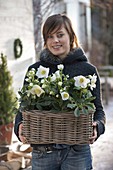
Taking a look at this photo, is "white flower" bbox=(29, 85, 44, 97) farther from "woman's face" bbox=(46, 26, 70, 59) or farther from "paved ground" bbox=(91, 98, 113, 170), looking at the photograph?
"paved ground" bbox=(91, 98, 113, 170)

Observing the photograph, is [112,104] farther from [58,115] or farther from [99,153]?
[58,115]

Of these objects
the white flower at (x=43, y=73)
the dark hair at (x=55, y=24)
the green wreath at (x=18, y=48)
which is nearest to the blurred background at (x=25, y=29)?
the green wreath at (x=18, y=48)

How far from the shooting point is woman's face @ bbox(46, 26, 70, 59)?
201 centimetres

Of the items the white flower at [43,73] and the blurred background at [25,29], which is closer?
the white flower at [43,73]

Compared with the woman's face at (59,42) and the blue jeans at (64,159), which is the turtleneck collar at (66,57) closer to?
the woman's face at (59,42)

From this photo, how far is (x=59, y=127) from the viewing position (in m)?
1.80

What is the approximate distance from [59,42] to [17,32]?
4.05 meters

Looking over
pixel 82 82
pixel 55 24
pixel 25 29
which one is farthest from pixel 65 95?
pixel 25 29

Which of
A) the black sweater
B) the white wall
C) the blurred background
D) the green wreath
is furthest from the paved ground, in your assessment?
the black sweater

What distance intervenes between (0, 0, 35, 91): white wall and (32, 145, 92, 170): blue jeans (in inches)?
140

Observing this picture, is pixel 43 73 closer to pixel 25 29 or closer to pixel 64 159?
pixel 64 159

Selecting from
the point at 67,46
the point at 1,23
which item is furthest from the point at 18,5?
the point at 67,46

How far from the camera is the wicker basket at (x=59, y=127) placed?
1.80 meters

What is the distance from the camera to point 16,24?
5.90m
